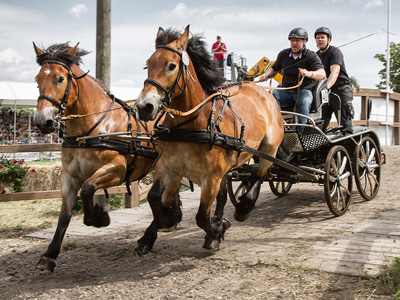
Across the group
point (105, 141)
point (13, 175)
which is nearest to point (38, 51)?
point (105, 141)

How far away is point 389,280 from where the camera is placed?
3484 millimetres

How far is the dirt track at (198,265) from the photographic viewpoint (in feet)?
11.9

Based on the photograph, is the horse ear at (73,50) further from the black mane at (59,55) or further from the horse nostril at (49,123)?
the horse nostril at (49,123)

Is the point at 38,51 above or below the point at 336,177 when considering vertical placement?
above

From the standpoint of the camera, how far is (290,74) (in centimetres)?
625

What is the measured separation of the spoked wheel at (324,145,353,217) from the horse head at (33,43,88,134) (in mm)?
3455

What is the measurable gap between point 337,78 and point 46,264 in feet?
16.7

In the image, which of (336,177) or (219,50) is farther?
(219,50)

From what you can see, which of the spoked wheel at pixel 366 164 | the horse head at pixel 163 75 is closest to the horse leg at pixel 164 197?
the horse head at pixel 163 75

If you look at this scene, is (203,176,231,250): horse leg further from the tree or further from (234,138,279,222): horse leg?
the tree

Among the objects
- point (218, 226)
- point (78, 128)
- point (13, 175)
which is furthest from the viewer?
point (13, 175)

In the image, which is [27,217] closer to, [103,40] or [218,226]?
[103,40]

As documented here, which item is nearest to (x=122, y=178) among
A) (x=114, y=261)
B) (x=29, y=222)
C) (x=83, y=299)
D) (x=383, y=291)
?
(x=114, y=261)

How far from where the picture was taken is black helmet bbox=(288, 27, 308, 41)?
5.99 metres
